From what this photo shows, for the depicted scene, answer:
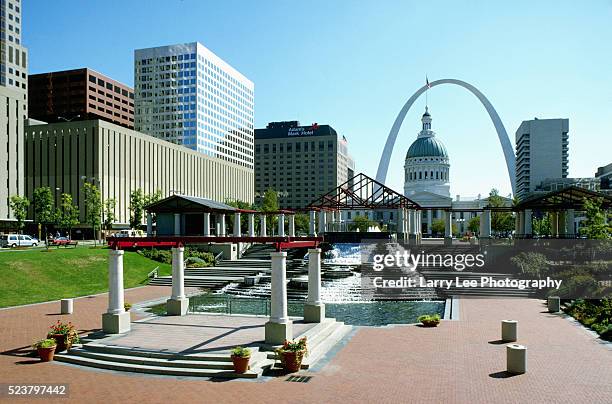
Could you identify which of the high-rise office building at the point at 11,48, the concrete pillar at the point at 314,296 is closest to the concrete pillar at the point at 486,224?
the concrete pillar at the point at 314,296

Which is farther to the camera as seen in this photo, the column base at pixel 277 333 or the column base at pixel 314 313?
the column base at pixel 314 313

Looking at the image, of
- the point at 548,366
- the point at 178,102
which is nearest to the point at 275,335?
the point at 548,366

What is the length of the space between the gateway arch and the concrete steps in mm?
116982

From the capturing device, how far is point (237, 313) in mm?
30844

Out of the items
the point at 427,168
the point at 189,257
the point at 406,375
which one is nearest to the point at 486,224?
the point at 189,257

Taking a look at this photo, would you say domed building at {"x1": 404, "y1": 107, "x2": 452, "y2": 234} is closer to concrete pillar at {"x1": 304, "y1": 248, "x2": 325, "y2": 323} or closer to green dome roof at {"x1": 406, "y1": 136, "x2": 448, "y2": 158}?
green dome roof at {"x1": 406, "y1": 136, "x2": 448, "y2": 158}

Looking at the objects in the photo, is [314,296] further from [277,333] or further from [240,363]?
[240,363]

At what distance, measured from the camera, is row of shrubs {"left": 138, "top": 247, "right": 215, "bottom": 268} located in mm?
56906

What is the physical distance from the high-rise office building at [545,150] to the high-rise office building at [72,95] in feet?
487

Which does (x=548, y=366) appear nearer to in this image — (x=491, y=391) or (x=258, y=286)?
(x=491, y=391)

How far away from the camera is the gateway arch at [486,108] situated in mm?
126681

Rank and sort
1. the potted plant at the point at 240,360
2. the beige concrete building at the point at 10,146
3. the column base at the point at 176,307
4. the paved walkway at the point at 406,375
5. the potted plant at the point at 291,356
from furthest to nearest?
the beige concrete building at the point at 10,146
the column base at the point at 176,307
the potted plant at the point at 291,356
the potted plant at the point at 240,360
the paved walkway at the point at 406,375

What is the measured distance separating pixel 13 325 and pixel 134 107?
154550 mm

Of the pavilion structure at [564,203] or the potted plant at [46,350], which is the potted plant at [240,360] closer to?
the potted plant at [46,350]
